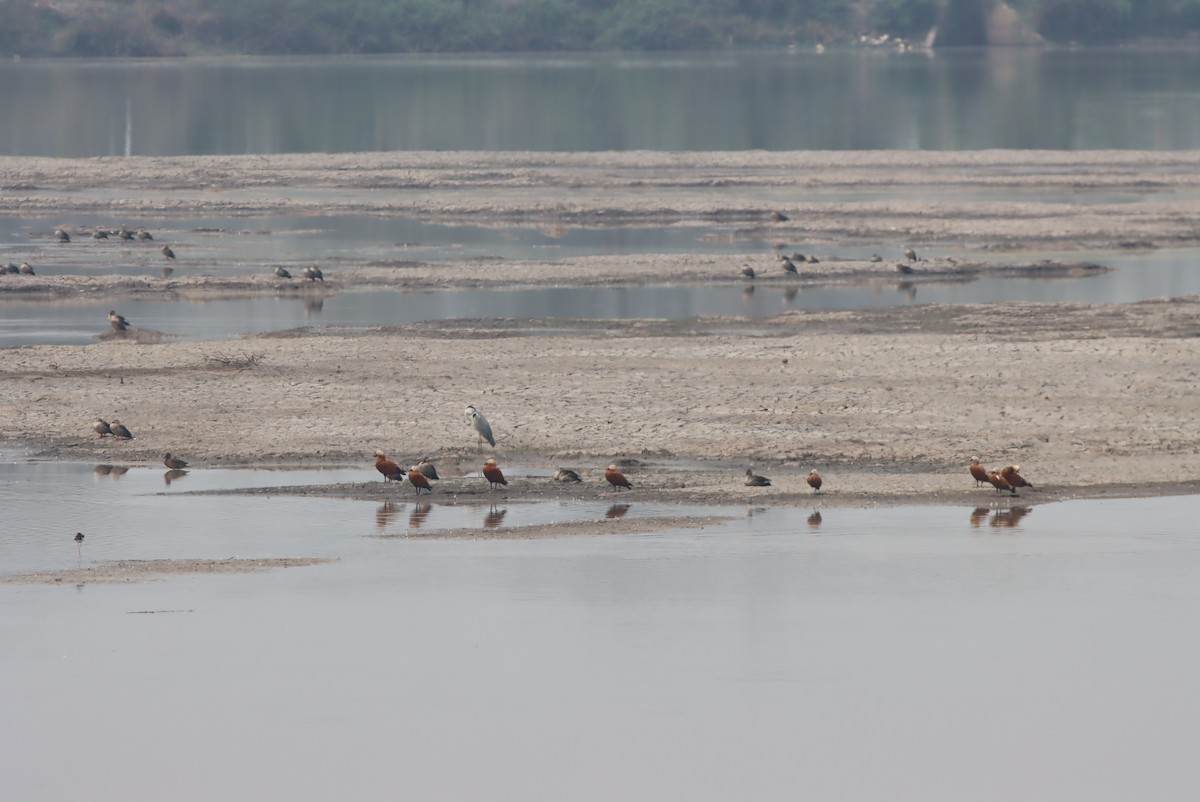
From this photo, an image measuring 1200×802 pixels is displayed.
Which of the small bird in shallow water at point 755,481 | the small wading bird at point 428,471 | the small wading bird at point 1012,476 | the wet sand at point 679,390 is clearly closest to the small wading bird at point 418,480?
the small wading bird at point 428,471

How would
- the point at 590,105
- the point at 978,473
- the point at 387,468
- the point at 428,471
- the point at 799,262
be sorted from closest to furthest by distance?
the point at 978,473
the point at 387,468
the point at 428,471
the point at 799,262
the point at 590,105

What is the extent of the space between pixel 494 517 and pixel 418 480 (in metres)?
1.07

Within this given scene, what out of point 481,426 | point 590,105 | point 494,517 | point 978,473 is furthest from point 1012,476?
point 590,105

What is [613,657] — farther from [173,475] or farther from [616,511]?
[173,475]

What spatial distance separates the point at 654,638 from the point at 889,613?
95.5 inches

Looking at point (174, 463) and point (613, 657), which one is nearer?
point (613, 657)

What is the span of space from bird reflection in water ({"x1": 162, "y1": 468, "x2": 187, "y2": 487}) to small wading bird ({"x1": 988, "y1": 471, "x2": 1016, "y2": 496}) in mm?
9738

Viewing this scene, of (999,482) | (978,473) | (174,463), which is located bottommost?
(999,482)

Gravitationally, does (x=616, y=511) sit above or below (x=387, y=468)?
below

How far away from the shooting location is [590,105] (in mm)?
91188

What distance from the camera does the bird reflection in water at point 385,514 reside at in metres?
21.8

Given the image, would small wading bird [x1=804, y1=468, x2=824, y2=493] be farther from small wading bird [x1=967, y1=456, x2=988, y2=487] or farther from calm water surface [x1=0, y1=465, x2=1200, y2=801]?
small wading bird [x1=967, y1=456, x2=988, y2=487]

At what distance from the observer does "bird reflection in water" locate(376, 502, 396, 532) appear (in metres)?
21.8

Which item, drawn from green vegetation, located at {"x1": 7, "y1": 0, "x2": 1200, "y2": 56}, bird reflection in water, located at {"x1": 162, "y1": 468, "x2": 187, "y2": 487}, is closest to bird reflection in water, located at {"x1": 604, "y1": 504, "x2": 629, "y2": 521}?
bird reflection in water, located at {"x1": 162, "y1": 468, "x2": 187, "y2": 487}
